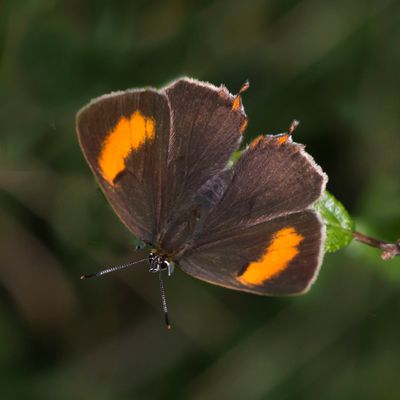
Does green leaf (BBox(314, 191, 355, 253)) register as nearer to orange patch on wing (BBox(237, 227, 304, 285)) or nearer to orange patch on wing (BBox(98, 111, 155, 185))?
orange patch on wing (BBox(237, 227, 304, 285))

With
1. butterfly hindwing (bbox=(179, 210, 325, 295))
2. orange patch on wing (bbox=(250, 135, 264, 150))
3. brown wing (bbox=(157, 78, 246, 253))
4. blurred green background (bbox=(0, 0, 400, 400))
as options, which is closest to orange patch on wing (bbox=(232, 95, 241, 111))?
brown wing (bbox=(157, 78, 246, 253))

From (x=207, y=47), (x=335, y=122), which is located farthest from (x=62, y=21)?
(x=335, y=122)

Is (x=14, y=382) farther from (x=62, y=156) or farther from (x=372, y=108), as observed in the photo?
(x=372, y=108)

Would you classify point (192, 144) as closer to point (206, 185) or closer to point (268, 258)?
point (206, 185)

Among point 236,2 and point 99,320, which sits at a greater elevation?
point 236,2

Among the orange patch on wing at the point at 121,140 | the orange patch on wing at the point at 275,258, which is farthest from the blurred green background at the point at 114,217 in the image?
the orange patch on wing at the point at 275,258

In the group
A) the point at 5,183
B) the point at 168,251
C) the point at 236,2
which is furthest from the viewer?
the point at 236,2

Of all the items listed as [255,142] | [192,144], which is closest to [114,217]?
[192,144]
